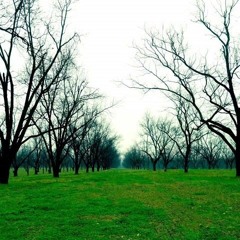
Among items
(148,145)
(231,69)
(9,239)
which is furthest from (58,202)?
(148,145)

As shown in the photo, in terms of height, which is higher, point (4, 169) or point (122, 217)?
point (4, 169)

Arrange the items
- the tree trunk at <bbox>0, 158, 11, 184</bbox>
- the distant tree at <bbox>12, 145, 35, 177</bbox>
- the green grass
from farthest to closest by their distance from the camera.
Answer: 1. the distant tree at <bbox>12, 145, 35, 177</bbox>
2. the tree trunk at <bbox>0, 158, 11, 184</bbox>
3. the green grass

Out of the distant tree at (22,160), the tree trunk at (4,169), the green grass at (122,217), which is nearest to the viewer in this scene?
the green grass at (122,217)

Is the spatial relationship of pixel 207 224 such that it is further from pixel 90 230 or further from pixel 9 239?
pixel 9 239

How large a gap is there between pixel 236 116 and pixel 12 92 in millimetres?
15913

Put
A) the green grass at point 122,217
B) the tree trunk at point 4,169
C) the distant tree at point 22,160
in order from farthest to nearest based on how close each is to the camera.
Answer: the distant tree at point 22,160
the tree trunk at point 4,169
the green grass at point 122,217

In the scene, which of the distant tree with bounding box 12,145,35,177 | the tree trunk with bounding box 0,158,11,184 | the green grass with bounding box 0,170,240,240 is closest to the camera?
the green grass with bounding box 0,170,240,240

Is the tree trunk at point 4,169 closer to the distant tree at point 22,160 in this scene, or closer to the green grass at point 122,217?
the green grass at point 122,217

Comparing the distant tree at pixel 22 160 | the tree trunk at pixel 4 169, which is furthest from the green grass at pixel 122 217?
the distant tree at pixel 22 160

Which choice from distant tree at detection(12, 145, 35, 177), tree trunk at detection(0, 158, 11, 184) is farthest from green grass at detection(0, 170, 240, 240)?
distant tree at detection(12, 145, 35, 177)

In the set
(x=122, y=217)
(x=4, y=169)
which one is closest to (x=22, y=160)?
(x=4, y=169)

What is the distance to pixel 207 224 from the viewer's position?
8.72 metres

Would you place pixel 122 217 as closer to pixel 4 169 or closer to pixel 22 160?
pixel 4 169

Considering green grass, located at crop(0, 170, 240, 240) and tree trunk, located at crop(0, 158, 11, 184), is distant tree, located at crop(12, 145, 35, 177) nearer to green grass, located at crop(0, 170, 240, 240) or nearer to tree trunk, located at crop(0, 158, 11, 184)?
tree trunk, located at crop(0, 158, 11, 184)
